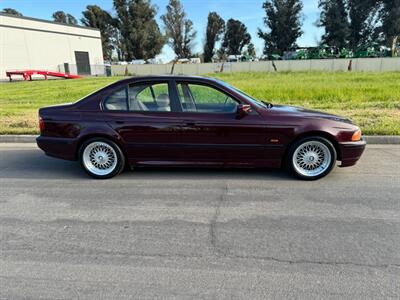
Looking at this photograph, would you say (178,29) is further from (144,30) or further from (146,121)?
(146,121)

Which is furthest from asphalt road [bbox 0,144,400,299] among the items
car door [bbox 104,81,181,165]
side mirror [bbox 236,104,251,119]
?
side mirror [bbox 236,104,251,119]

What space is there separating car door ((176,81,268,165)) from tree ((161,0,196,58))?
7429 cm

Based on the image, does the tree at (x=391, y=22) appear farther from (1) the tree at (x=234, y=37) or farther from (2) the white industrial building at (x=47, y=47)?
(2) the white industrial building at (x=47, y=47)

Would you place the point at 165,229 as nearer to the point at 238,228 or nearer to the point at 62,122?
the point at 238,228

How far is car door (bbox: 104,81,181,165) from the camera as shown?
4.96 meters

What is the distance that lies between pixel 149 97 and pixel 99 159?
123cm

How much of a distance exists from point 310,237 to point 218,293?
4.12 feet

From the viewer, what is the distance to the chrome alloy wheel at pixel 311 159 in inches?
193

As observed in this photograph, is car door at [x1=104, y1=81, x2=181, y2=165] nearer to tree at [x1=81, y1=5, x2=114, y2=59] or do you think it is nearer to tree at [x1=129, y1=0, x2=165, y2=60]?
tree at [x1=129, y1=0, x2=165, y2=60]

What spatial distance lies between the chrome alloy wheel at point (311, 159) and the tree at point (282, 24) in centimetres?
7032

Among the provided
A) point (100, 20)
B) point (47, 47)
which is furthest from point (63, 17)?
point (47, 47)

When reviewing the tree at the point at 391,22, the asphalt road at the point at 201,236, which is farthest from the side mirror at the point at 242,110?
the tree at the point at 391,22

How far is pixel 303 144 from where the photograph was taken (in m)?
4.88

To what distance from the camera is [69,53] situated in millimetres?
→ 49969
